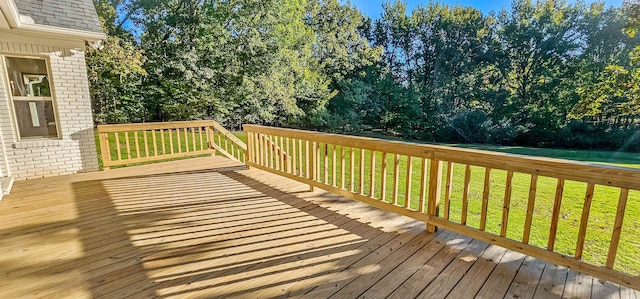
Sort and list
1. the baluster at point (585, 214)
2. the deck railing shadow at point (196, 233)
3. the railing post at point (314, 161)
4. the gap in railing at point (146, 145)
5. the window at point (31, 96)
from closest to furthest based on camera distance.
Answer: the baluster at point (585, 214)
the deck railing shadow at point (196, 233)
the railing post at point (314, 161)
the window at point (31, 96)
the gap in railing at point (146, 145)

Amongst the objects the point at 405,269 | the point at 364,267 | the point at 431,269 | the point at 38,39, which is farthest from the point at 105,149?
the point at 431,269

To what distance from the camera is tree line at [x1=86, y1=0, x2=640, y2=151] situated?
1092cm

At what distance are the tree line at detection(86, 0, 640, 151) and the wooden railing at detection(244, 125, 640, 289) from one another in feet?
11.9

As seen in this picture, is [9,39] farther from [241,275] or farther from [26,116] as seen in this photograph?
[241,275]

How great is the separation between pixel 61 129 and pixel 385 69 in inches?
742

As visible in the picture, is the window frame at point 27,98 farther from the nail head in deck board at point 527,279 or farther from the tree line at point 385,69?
the nail head in deck board at point 527,279

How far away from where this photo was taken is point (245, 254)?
2.47 m

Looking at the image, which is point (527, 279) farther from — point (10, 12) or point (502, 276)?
point (10, 12)

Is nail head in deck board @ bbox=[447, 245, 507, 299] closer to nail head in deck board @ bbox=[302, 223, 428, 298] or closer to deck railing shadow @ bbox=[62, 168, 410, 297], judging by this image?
nail head in deck board @ bbox=[302, 223, 428, 298]

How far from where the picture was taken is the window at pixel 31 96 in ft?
15.1

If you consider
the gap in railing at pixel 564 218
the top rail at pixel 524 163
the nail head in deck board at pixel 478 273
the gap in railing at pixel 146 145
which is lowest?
the gap in railing at pixel 564 218

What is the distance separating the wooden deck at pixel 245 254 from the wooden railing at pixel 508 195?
18cm

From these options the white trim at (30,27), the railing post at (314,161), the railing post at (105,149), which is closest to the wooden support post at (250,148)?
the railing post at (314,161)

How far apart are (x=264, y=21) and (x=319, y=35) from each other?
18.6ft
